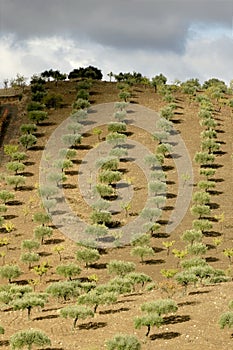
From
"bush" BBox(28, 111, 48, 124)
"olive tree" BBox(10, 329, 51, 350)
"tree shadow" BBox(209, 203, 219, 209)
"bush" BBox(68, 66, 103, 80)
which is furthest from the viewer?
"bush" BBox(68, 66, 103, 80)

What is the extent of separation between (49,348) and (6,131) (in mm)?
55327

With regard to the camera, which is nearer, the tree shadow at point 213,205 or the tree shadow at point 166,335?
the tree shadow at point 166,335

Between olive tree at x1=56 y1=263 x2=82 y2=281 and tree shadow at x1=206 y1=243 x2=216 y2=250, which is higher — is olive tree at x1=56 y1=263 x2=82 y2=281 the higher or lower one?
the lower one

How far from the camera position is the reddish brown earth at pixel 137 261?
25.5 m

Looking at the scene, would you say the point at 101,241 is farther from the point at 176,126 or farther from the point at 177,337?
the point at 176,126

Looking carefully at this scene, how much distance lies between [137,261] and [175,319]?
1745 cm

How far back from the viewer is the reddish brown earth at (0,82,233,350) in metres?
25.5

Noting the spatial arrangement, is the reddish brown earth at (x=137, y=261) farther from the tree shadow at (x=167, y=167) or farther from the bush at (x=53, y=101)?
the bush at (x=53, y=101)

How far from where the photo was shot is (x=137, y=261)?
146 feet

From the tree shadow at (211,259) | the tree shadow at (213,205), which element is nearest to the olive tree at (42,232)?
the tree shadow at (211,259)

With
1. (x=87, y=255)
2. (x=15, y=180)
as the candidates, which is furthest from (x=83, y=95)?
(x=87, y=255)

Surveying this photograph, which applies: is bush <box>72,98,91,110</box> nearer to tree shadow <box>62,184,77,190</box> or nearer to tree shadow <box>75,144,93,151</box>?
tree shadow <box>75,144,93,151</box>

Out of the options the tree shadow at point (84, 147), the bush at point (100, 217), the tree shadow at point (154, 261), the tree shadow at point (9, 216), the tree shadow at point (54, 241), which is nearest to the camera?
the tree shadow at point (154, 261)

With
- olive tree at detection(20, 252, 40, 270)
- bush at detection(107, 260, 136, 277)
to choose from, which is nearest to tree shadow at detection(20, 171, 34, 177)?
olive tree at detection(20, 252, 40, 270)
